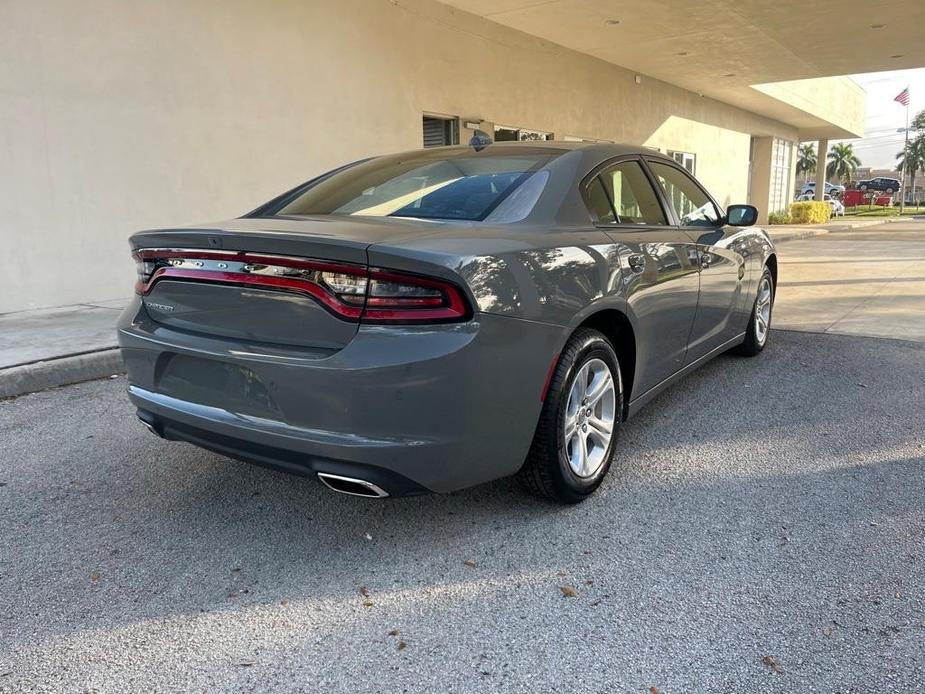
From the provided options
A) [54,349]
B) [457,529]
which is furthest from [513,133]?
[457,529]

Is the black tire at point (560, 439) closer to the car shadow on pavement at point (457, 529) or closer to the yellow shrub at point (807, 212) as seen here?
the car shadow on pavement at point (457, 529)

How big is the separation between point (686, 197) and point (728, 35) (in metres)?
12.0

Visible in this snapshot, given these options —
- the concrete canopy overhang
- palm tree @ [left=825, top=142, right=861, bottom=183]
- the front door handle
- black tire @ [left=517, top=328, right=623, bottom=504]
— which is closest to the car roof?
the front door handle

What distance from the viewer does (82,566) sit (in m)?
2.57

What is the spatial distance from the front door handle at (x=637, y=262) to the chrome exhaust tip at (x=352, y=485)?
1.61 metres

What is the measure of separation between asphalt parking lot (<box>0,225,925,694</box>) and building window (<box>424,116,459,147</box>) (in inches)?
363

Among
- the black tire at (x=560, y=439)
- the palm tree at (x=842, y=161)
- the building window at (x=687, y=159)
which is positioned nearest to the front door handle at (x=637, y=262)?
the black tire at (x=560, y=439)

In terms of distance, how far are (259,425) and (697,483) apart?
6.69 ft

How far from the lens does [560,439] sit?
110 inches

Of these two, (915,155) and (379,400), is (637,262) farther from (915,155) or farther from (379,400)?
(915,155)

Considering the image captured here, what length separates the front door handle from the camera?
126 inches

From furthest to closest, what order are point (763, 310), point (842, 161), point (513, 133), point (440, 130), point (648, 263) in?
point (842, 161) < point (513, 133) < point (440, 130) < point (763, 310) < point (648, 263)

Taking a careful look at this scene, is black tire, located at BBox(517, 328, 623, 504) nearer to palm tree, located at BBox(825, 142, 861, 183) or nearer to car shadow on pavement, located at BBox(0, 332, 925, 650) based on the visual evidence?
car shadow on pavement, located at BBox(0, 332, 925, 650)

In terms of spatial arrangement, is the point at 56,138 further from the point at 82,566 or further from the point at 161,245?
the point at 82,566
